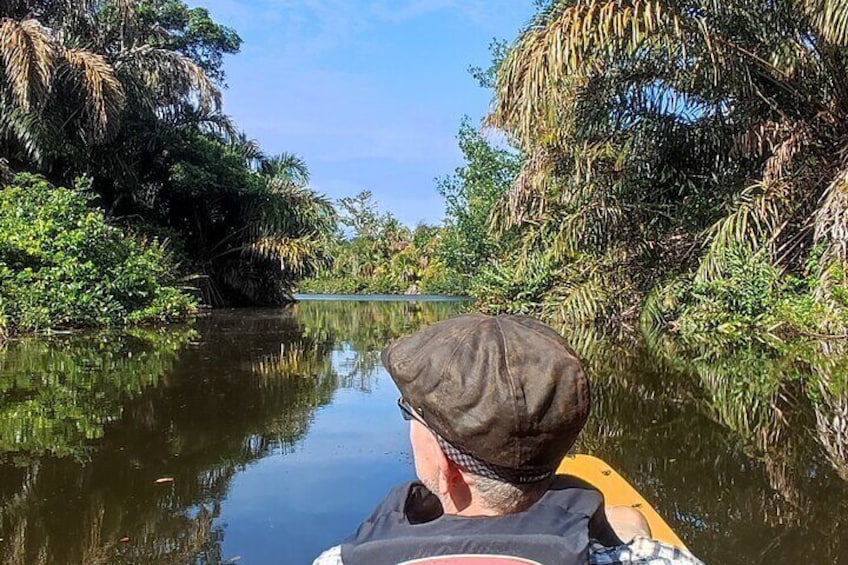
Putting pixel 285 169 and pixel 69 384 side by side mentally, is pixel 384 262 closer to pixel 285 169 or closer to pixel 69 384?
pixel 285 169

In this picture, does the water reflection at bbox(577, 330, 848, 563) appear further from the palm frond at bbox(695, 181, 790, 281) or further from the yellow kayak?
the palm frond at bbox(695, 181, 790, 281)

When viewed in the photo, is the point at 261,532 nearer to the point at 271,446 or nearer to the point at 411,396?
the point at 271,446

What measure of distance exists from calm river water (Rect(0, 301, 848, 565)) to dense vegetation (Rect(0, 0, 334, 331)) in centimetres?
547

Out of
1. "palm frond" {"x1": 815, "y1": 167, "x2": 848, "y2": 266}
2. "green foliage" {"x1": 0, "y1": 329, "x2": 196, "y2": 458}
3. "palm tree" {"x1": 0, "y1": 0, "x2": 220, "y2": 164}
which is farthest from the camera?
"palm tree" {"x1": 0, "y1": 0, "x2": 220, "y2": 164}

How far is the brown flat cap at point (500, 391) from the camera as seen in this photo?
3.55ft

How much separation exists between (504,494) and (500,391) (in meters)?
0.16

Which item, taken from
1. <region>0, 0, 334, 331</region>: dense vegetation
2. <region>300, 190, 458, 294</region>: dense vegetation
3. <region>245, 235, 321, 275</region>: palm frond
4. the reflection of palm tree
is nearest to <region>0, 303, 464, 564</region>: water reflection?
the reflection of palm tree

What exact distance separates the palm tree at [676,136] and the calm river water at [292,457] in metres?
2.92

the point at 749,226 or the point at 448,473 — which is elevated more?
the point at 749,226

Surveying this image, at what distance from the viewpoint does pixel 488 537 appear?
3.36 ft

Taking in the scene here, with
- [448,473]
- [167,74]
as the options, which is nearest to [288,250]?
[167,74]

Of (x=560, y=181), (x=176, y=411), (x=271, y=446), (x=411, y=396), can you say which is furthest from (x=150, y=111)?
(x=411, y=396)

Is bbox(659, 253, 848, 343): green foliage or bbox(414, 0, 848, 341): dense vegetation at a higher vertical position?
bbox(414, 0, 848, 341): dense vegetation

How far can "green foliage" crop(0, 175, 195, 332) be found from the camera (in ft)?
34.5
